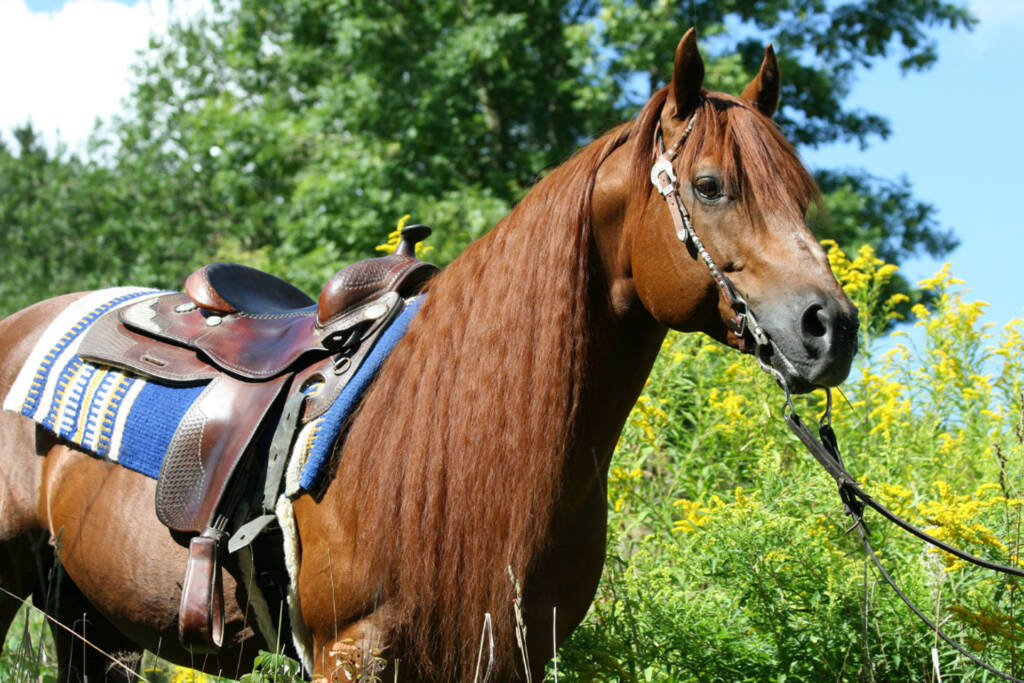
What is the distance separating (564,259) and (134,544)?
147 centimetres

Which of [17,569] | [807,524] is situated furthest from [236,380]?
[807,524]

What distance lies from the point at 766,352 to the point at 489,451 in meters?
0.66

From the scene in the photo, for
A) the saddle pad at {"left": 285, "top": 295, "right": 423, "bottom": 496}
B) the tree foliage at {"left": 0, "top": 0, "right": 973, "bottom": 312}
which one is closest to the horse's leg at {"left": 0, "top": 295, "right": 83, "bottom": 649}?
the saddle pad at {"left": 285, "top": 295, "right": 423, "bottom": 496}

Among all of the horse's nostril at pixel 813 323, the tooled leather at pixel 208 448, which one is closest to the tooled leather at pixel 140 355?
the tooled leather at pixel 208 448

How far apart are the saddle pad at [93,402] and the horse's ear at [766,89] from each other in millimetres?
1691

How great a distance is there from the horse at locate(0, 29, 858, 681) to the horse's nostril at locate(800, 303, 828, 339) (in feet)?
0.34

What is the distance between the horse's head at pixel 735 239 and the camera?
1.77m

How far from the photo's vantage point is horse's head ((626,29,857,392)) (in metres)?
1.77

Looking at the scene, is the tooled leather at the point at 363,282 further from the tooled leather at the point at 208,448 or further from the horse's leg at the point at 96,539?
the horse's leg at the point at 96,539

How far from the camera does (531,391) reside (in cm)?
204

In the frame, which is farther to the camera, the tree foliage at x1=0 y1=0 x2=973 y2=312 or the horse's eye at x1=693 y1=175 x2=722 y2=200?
the tree foliage at x1=0 y1=0 x2=973 y2=312

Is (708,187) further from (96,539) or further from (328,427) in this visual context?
(96,539)

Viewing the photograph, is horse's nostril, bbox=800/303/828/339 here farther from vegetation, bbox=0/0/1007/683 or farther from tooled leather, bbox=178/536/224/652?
tooled leather, bbox=178/536/224/652

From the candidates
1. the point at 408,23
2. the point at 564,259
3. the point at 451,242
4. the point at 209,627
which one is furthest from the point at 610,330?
the point at 408,23
